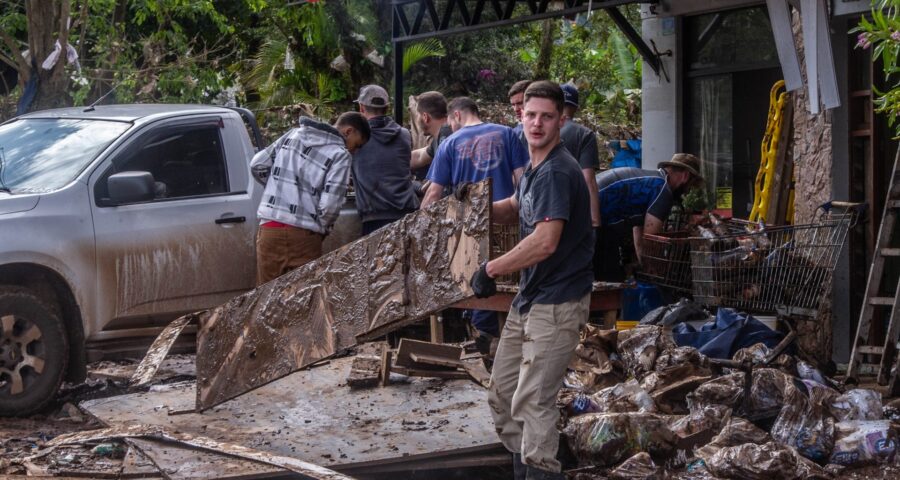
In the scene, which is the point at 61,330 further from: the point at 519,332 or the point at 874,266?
the point at 874,266

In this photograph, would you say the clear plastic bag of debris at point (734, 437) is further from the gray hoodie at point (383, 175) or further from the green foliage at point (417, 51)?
the green foliage at point (417, 51)

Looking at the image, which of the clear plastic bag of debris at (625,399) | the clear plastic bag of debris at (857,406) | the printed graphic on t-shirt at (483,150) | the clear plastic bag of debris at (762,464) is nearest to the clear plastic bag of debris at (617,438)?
the clear plastic bag of debris at (762,464)

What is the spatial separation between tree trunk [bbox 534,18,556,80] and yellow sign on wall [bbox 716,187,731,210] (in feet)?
39.7

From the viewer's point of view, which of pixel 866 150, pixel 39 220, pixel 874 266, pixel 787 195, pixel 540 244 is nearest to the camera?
pixel 540 244

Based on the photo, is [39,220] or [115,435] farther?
[39,220]

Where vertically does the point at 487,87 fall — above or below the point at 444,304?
above

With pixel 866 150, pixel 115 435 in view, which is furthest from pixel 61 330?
pixel 866 150

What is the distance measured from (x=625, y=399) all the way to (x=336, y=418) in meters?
1.78

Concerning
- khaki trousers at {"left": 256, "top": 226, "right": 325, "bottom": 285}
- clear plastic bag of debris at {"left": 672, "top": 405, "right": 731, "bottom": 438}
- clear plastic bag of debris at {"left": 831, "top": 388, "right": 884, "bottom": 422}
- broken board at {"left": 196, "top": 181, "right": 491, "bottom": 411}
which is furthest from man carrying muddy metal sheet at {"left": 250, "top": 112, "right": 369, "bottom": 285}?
clear plastic bag of debris at {"left": 831, "top": 388, "right": 884, "bottom": 422}

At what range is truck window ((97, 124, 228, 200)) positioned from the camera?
7.47m

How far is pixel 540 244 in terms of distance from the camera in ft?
15.3

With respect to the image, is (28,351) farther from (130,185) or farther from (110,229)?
(130,185)

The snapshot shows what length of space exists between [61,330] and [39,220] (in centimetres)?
74

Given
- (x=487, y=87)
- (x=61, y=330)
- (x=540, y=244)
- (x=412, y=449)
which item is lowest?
(x=412, y=449)
